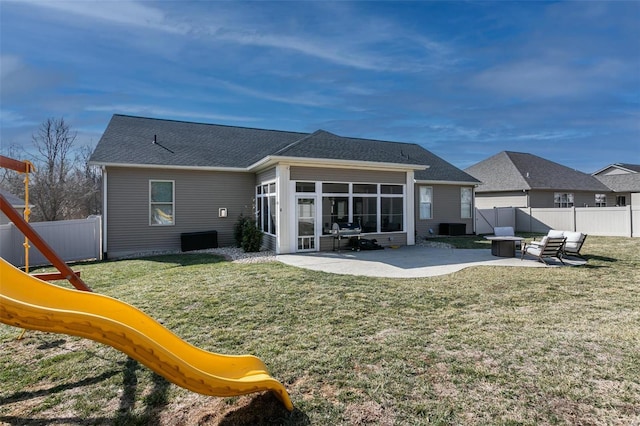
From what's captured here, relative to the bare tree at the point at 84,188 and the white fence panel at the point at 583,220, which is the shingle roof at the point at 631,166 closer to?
the white fence panel at the point at 583,220

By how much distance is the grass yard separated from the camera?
101 inches

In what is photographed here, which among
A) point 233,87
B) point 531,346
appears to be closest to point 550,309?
point 531,346

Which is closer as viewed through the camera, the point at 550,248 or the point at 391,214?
the point at 550,248

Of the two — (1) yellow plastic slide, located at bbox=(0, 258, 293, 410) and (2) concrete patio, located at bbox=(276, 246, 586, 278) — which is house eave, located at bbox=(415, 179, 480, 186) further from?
A: (1) yellow plastic slide, located at bbox=(0, 258, 293, 410)

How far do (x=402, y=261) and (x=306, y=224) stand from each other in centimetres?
357

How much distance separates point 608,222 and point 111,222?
23.9 metres

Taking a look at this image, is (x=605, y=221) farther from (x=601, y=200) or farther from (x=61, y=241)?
(x=61, y=241)

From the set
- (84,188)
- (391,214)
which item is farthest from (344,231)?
(84,188)

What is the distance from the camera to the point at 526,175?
2341 centimetres

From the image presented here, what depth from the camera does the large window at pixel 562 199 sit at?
2348 cm

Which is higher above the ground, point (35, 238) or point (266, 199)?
point (266, 199)

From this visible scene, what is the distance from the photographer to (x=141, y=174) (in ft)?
39.7

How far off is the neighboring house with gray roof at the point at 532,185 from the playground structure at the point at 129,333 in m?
24.5

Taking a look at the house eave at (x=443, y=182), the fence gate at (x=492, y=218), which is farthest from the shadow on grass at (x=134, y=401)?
the fence gate at (x=492, y=218)
